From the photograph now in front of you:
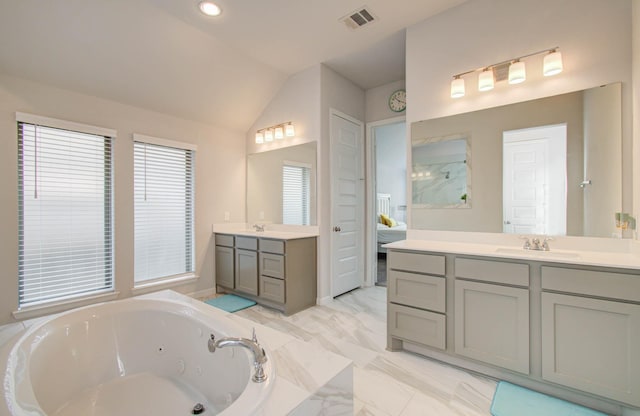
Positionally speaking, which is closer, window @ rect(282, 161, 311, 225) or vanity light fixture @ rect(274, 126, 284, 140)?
window @ rect(282, 161, 311, 225)

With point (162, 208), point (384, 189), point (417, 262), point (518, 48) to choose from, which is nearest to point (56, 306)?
point (162, 208)

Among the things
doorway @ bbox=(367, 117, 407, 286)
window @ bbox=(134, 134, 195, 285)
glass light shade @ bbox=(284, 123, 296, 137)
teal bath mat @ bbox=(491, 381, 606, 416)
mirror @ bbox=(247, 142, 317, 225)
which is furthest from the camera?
doorway @ bbox=(367, 117, 407, 286)

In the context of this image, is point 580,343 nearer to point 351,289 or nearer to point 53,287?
point 351,289

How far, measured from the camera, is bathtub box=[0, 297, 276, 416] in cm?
147

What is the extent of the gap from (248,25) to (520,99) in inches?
92.2

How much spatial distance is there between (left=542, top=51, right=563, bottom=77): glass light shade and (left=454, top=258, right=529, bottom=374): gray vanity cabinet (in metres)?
1.31

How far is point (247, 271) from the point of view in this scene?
3420 millimetres

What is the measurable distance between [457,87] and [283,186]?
7.26 ft

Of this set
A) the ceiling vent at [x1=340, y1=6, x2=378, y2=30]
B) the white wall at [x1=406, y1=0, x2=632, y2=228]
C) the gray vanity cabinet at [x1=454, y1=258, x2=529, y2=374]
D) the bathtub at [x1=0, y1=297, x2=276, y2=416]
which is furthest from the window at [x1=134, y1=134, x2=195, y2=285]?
the gray vanity cabinet at [x1=454, y1=258, x2=529, y2=374]

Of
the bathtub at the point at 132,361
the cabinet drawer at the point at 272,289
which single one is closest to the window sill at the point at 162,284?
the cabinet drawer at the point at 272,289

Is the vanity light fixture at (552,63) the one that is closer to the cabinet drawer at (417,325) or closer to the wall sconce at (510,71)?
the wall sconce at (510,71)

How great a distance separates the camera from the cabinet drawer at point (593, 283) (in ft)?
4.80

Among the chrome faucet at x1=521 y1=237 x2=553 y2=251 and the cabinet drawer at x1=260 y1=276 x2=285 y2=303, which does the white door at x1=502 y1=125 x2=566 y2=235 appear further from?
the cabinet drawer at x1=260 y1=276 x2=285 y2=303

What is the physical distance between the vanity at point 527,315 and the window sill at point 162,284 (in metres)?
2.50
